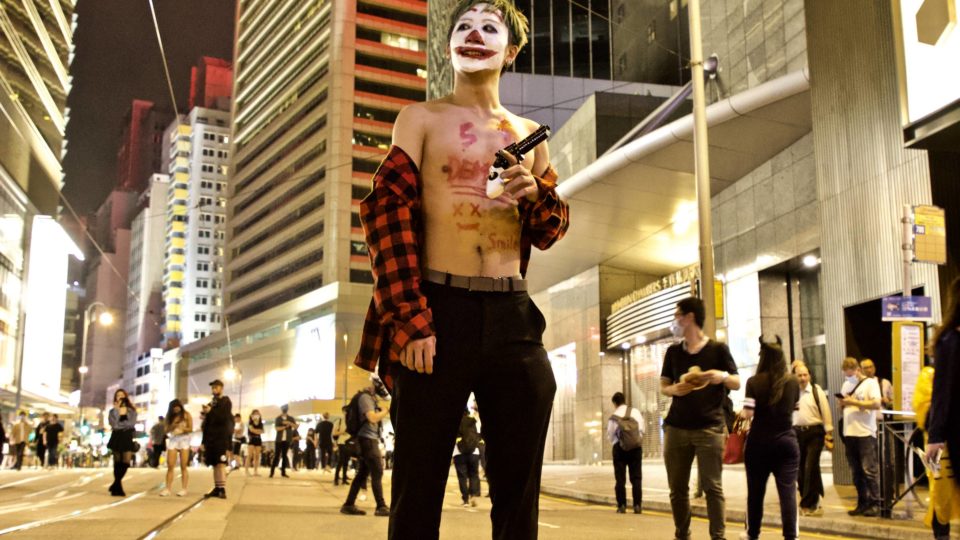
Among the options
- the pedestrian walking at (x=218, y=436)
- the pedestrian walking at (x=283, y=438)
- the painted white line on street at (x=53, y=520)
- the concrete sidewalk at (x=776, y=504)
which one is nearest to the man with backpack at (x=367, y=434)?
the pedestrian walking at (x=218, y=436)

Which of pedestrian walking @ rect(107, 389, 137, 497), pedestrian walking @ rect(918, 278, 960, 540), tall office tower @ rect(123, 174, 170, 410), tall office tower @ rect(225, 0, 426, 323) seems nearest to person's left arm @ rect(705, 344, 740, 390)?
pedestrian walking @ rect(918, 278, 960, 540)

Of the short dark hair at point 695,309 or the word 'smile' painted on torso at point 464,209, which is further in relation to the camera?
the short dark hair at point 695,309

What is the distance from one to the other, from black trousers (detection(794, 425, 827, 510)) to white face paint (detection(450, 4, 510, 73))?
9583 mm

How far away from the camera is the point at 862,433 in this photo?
1198 cm

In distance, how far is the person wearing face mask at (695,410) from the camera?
6809 mm

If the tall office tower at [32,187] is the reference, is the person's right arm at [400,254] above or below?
below

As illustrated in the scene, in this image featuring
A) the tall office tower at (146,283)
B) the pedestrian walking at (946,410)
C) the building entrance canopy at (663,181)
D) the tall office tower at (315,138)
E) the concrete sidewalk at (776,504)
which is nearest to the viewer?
the pedestrian walking at (946,410)

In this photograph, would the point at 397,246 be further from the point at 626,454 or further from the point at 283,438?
the point at 283,438

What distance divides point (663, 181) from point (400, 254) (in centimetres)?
2197

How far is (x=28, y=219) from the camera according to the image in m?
77.2

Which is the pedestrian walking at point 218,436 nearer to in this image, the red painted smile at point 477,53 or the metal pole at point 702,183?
the metal pole at point 702,183

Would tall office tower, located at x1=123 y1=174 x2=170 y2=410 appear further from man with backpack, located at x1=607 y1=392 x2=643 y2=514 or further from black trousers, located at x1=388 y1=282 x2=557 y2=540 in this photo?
black trousers, located at x1=388 y1=282 x2=557 y2=540

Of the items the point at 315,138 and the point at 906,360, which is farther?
the point at 315,138

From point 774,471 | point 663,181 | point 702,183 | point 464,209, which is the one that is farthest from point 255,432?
point 464,209
